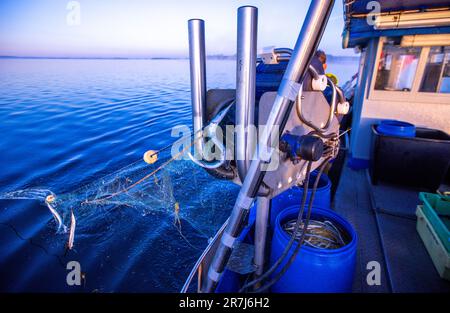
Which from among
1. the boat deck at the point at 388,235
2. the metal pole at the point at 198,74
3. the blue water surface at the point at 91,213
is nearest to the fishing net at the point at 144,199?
the blue water surface at the point at 91,213

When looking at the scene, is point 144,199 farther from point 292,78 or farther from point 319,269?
point 292,78

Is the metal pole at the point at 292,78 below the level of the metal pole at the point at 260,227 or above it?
above

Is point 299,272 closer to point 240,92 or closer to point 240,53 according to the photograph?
point 240,92

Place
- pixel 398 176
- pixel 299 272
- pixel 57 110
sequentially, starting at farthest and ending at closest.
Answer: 1. pixel 57 110
2. pixel 398 176
3. pixel 299 272

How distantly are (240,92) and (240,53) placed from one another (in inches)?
7.4

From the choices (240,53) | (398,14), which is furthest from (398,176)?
(240,53)

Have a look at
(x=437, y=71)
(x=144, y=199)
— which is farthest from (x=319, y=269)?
(x=144, y=199)

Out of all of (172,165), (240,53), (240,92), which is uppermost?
(240,53)

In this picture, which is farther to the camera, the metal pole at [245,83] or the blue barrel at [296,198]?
the blue barrel at [296,198]

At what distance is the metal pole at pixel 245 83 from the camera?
1056mm

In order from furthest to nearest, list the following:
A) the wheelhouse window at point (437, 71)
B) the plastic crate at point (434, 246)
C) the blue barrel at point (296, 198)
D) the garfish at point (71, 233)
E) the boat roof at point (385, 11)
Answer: the garfish at point (71, 233), the wheelhouse window at point (437, 71), the boat roof at point (385, 11), the blue barrel at point (296, 198), the plastic crate at point (434, 246)

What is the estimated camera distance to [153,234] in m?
5.57

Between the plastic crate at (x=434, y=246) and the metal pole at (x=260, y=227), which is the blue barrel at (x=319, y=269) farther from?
the plastic crate at (x=434, y=246)

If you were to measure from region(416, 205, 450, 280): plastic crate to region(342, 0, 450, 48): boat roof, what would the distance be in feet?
9.85
